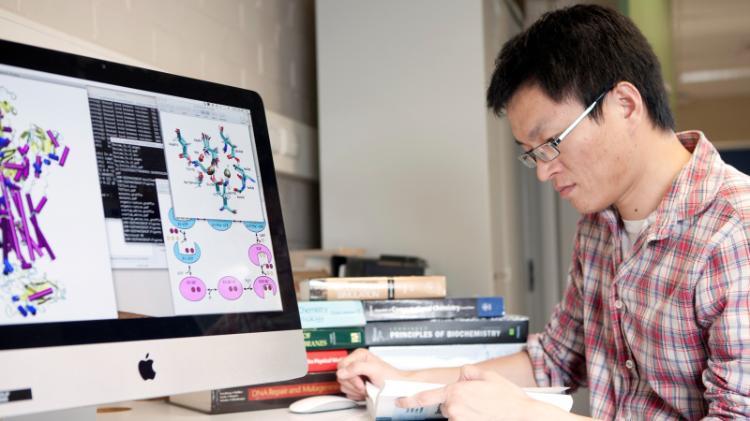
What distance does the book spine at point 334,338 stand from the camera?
3.95 feet

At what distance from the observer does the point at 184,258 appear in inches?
34.9

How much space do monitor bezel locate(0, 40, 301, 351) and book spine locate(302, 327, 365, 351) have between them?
225mm

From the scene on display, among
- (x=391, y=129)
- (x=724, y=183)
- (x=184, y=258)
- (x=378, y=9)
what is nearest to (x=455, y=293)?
(x=391, y=129)

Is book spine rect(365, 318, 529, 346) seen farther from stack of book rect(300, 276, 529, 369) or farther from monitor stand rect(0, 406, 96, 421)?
monitor stand rect(0, 406, 96, 421)

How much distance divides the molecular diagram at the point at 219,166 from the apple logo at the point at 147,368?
22 centimetres

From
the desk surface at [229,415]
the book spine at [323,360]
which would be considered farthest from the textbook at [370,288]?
the desk surface at [229,415]

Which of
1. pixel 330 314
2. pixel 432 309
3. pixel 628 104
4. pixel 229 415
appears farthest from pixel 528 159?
pixel 229 415

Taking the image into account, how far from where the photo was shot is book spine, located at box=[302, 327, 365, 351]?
1.20 m

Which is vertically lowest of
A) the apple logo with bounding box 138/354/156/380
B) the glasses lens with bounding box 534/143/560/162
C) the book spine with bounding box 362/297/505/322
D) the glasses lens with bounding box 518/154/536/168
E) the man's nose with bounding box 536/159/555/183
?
the book spine with bounding box 362/297/505/322

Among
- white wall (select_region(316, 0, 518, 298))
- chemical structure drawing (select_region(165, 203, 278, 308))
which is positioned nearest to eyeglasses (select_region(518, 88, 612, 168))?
chemical structure drawing (select_region(165, 203, 278, 308))

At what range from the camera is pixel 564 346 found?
1.36 metres

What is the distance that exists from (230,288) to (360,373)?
1.06 ft

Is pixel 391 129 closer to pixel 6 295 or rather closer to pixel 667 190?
pixel 667 190

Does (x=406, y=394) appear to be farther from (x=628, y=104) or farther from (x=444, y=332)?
(x=628, y=104)
